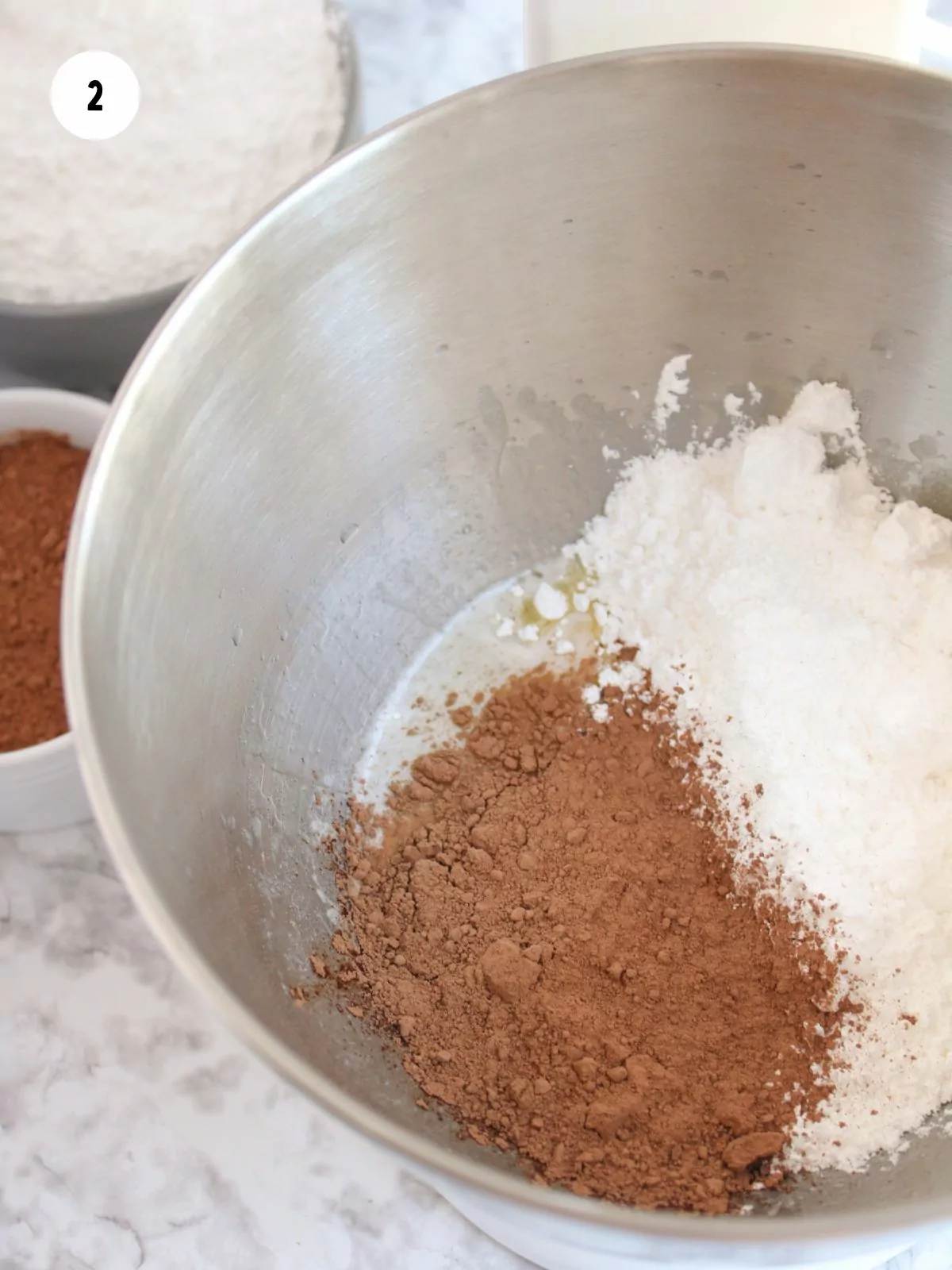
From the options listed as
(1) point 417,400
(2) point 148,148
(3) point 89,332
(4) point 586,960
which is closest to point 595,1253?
(4) point 586,960

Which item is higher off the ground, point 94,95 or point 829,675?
point 94,95

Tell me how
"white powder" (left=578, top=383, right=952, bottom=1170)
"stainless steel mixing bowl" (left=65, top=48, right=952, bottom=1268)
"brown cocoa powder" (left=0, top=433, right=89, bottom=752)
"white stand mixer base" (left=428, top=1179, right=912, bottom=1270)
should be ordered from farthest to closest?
"brown cocoa powder" (left=0, top=433, right=89, bottom=752) → "white powder" (left=578, top=383, right=952, bottom=1170) → "stainless steel mixing bowl" (left=65, top=48, right=952, bottom=1268) → "white stand mixer base" (left=428, top=1179, right=912, bottom=1270)

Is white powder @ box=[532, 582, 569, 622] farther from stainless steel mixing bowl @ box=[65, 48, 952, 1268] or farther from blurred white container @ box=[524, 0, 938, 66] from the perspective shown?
blurred white container @ box=[524, 0, 938, 66]

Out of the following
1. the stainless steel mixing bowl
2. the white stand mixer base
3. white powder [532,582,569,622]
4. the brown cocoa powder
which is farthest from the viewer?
white powder [532,582,569,622]

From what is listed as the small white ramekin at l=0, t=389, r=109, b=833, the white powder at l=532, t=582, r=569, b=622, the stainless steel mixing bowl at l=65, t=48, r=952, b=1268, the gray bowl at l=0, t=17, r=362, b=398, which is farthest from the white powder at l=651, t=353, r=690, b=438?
the small white ramekin at l=0, t=389, r=109, b=833

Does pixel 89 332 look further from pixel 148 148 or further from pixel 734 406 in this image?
pixel 734 406

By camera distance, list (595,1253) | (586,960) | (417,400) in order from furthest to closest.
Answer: (417,400) → (586,960) → (595,1253)
